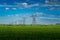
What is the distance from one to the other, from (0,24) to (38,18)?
1.48m

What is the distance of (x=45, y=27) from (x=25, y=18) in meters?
0.85

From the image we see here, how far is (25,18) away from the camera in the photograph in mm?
6531

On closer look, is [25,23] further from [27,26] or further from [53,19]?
[53,19]
